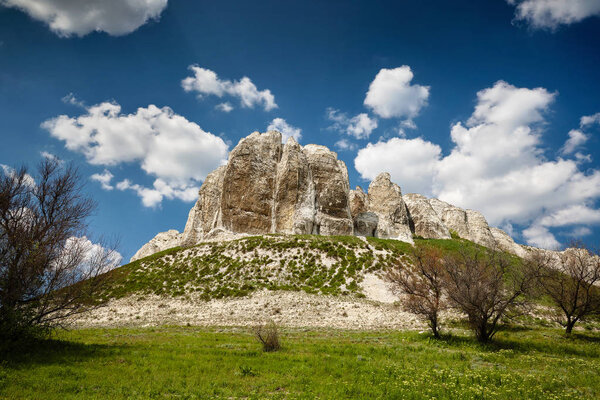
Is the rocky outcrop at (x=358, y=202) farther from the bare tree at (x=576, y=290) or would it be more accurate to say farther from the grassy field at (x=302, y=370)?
the grassy field at (x=302, y=370)

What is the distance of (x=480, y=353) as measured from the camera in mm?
15117

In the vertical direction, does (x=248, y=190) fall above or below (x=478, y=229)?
above

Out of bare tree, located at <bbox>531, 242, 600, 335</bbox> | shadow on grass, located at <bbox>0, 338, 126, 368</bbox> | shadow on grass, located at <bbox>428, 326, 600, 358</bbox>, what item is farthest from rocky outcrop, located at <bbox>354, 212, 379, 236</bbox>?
shadow on grass, located at <bbox>0, 338, 126, 368</bbox>

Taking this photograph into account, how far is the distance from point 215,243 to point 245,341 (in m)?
33.9

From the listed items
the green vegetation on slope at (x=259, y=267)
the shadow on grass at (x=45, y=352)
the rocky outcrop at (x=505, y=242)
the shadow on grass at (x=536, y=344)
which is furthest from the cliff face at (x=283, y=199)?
the shadow on grass at (x=45, y=352)

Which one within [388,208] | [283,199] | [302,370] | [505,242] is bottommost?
[302,370]

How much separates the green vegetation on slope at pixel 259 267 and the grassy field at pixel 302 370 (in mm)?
19878

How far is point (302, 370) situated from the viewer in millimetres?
12023

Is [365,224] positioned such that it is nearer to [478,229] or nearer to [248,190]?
[248,190]

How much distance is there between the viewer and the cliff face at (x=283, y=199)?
188ft

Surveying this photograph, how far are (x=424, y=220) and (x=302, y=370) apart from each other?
69815 mm

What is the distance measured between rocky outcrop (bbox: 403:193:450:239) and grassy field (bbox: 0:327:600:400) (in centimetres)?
5706

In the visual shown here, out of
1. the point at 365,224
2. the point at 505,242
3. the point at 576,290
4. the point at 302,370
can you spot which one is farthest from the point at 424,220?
the point at 302,370

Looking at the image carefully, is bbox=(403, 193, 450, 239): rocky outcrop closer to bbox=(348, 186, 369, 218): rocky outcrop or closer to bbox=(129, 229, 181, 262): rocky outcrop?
bbox=(348, 186, 369, 218): rocky outcrop
